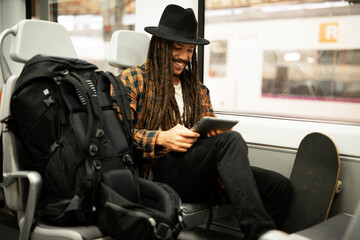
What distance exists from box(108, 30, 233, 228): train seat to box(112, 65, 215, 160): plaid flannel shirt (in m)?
0.22

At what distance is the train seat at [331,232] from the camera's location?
110 cm

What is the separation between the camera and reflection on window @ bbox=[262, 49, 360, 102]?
7.16 ft

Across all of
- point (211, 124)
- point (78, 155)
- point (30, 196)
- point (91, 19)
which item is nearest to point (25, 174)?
point (30, 196)

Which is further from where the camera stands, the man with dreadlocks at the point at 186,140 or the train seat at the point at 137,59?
the train seat at the point at 137,59

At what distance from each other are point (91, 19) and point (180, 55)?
2.12m

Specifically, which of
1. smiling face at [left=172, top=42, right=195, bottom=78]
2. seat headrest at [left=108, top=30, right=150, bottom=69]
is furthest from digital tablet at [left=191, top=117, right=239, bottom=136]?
seat headrest at [left=108, top=30, right=150, bottom=69]

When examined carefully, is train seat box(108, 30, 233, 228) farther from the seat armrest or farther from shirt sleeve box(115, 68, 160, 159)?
the seat armrest

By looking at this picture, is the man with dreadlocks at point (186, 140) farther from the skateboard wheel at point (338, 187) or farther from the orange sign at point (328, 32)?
the orange sign at point (328, 32)

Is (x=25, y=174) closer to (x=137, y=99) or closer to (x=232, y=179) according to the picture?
(x=137, y=99)

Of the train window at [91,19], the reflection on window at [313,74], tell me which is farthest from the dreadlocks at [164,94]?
the train window at [91,19]

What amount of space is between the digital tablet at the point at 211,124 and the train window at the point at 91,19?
178 cm

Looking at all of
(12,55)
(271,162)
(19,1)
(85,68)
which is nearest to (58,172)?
(85,68)

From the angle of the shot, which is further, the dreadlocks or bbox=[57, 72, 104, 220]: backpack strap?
the dreadlocks

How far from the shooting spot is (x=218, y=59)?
108 inches
